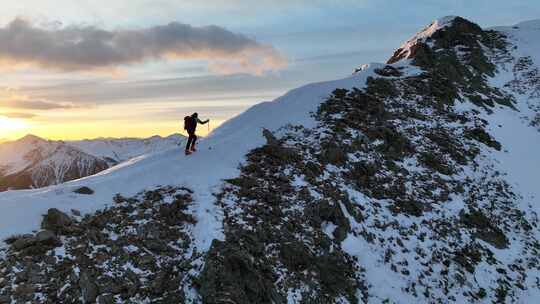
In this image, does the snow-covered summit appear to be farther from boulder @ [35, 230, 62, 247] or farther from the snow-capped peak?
boulder @ [35, 230, 62, 247]

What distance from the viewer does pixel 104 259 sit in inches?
562

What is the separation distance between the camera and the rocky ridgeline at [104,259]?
12922 mm

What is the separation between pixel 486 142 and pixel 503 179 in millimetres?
4910

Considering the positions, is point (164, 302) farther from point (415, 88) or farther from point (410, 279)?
point (415, 88)

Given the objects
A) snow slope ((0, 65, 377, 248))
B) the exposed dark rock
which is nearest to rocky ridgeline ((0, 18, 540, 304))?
snow slope ((0, 65, 377, 248))

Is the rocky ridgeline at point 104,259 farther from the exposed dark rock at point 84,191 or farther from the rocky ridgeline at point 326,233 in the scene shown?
the exposed dark rock at point 84,191

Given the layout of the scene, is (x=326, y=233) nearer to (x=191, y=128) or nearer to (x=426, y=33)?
(x=191, y=128)

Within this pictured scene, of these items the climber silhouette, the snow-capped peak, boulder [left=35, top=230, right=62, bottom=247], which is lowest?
boulder [left=35, top=230, right=62, bottom=247]

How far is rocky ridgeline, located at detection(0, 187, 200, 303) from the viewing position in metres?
12.9

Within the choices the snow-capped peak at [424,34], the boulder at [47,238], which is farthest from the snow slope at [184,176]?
the snow-capped peak at [424,34]

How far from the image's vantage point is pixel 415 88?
122 feet

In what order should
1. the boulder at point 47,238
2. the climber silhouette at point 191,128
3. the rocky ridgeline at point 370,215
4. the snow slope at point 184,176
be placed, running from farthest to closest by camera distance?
the climber silhouette at point 191,128 → the snow slope at point 184,176 → the rocky ridgeline at point 370,215 → the boulder at point 47,238

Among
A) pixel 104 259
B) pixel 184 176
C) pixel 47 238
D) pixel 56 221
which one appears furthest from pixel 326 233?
pixel 47 238

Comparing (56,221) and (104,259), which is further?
(56,221)
